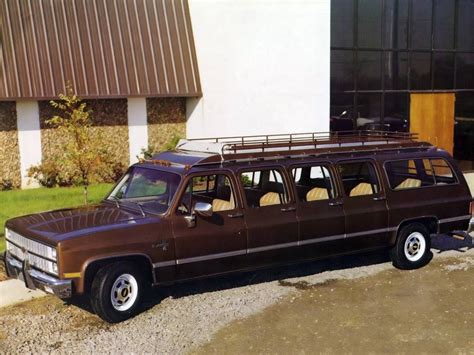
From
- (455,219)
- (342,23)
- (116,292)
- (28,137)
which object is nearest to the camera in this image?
(116,292)

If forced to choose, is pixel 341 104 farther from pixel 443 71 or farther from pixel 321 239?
pixel 321 239

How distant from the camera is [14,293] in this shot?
313 inches

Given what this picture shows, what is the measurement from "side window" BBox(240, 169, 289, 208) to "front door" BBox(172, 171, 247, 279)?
359 mm

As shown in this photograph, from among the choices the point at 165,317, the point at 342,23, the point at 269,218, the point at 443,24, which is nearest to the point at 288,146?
the point at 269,218

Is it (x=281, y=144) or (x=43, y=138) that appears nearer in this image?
(x=281, y=144)

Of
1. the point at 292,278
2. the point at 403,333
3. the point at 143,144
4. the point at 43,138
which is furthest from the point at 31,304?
the point at 143,144

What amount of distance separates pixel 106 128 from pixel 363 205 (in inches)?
365

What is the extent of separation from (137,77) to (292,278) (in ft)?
29.7

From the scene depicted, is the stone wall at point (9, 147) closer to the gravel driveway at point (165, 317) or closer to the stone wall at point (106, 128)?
the stone wall at point (106, 128)

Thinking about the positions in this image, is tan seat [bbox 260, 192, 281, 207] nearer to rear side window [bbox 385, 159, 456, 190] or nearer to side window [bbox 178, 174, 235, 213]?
side window [bbox 178, 174, 235, 213]

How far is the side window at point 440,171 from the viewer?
9703 millimetres

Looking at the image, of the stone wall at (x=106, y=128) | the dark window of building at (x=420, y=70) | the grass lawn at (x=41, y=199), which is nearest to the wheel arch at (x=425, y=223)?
the grass lawn at (x=41, y=199)

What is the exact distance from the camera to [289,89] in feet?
55.4

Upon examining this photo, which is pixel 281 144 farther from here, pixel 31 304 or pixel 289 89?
pixel 289 89
